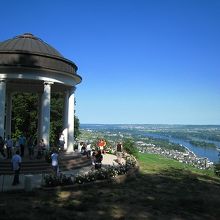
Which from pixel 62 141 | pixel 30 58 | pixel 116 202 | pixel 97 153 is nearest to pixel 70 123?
pixel 62 141

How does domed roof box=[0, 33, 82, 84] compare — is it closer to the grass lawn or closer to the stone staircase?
the stone staircase

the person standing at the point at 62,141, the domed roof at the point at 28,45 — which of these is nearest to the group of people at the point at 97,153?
the person standing at the point at 62,141

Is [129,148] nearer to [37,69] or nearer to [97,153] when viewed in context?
[97,153]

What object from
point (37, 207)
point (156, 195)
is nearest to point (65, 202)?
→ point (37, 207)

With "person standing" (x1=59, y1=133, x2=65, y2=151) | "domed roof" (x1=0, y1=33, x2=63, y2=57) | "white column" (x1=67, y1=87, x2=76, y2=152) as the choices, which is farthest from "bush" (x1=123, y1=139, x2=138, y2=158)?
"domed roof" (x1=0, y1=33, x2=63, y2=57)

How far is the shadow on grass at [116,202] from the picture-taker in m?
12.9

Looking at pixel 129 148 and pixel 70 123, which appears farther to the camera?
pixel 129 148

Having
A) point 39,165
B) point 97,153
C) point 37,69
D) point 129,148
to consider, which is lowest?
point 39,165

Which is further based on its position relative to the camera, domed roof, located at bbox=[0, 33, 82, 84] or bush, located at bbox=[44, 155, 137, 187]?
domed roof, located at bbox=[0, 33, 82, 84]

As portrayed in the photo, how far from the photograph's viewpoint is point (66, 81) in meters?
27.1

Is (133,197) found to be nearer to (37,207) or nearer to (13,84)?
(37,207)

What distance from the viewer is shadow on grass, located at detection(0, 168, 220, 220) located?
42.2 feet

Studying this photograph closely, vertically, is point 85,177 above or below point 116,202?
above

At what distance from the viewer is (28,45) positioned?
26922 millimetres
